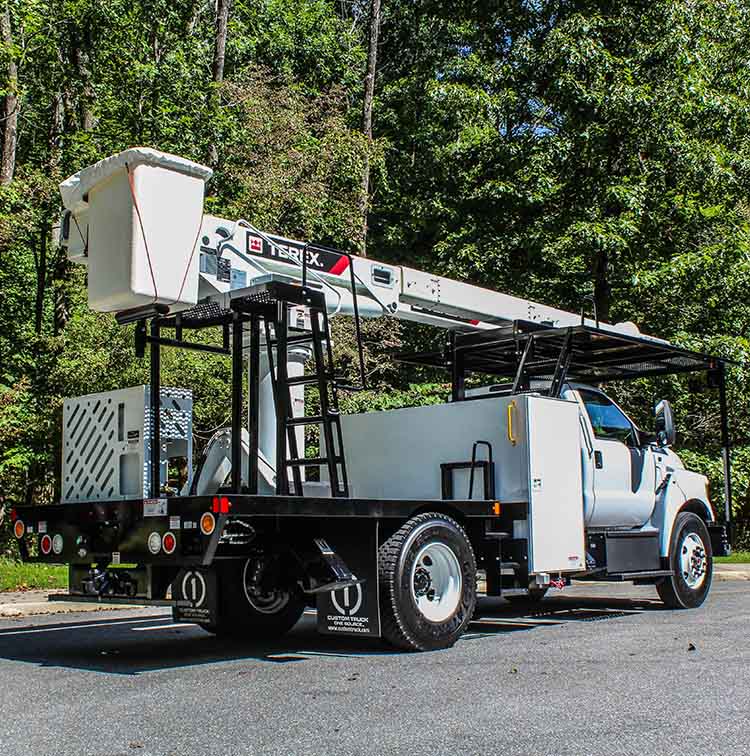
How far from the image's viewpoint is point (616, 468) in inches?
437

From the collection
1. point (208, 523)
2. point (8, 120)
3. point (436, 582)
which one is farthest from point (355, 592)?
point (8, 120)

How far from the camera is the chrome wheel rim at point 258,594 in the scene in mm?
9008

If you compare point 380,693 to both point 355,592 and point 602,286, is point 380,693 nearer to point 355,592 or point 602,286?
point 355,592

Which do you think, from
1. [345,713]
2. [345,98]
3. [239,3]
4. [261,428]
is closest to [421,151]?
[345,98]

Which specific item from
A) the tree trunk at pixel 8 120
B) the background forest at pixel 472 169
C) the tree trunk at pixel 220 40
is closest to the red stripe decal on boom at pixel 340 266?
the background forest at pixel 472 169

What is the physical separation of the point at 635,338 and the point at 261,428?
14.2 feet

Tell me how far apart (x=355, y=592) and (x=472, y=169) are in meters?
17.2

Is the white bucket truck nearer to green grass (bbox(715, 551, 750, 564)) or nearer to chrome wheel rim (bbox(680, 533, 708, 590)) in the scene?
chrome wheel rim (bbox(680, 533, 708, 590))

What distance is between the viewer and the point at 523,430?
9.67m

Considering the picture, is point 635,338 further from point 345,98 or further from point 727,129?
point 345,98

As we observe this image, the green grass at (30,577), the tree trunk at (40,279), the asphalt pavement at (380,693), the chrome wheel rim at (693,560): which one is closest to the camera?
the asphalt pavement at (380,693)

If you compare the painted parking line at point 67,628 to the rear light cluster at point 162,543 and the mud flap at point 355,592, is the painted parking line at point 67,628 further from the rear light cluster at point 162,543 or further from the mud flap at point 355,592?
the mud flap at point 355,592

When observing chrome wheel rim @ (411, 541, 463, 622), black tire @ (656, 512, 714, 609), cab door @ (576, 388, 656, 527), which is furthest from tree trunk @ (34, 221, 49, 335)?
chrome wheel rim @ (411, 541, 463, 622)

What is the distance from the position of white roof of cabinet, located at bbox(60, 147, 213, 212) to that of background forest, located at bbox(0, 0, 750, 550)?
9.68m
